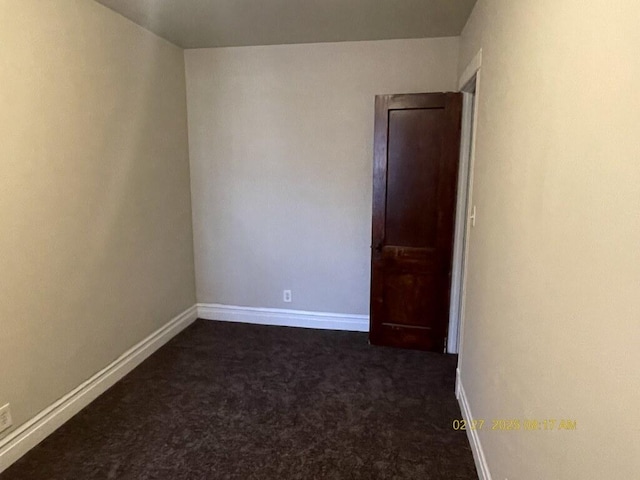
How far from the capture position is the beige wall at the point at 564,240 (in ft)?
2.85

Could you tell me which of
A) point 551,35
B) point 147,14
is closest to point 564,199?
point 551,35

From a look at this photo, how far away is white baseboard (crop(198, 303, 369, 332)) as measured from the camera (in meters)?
3.76

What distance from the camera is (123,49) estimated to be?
2850mm

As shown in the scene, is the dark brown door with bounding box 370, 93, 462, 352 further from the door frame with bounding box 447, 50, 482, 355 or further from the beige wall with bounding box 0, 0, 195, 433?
the beige wall with bounding box 0, 0, 195, 433

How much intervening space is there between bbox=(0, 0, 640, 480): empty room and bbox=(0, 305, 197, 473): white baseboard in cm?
1

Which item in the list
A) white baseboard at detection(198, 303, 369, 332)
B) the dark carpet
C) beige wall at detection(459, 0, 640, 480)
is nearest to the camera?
beige wall at detection(459, 0, 640, 480)

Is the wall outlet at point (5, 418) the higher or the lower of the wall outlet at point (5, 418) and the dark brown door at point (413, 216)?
the lower

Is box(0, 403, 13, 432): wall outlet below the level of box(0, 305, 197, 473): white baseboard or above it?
above

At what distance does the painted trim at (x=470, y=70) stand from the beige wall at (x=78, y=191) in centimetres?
226

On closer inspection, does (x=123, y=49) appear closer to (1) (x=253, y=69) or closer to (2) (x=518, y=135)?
(1) (x=253, y=69)

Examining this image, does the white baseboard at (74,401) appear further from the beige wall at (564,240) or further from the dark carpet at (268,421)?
the beige wall at (564,240)
